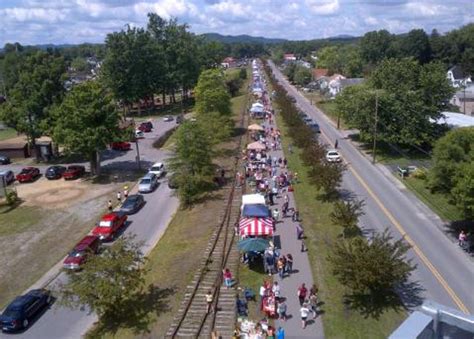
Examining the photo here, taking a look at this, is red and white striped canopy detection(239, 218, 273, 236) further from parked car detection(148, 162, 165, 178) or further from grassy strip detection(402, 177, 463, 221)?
parked car detection(148, 162, 165, 178)

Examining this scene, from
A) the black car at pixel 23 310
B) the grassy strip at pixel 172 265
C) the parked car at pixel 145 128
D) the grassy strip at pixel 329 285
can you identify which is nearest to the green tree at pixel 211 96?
the parked car at pixel 145 128

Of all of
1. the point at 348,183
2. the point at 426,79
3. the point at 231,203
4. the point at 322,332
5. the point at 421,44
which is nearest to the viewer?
the point at 322,332

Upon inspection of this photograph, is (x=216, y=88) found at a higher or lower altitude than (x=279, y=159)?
higher

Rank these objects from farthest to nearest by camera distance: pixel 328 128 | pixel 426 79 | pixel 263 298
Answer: pixel 328 128
pixel 426 79
pixel 263 298

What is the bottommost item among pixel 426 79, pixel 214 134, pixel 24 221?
pixel 24 221

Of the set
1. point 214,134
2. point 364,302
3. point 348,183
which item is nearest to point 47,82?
point 214,134

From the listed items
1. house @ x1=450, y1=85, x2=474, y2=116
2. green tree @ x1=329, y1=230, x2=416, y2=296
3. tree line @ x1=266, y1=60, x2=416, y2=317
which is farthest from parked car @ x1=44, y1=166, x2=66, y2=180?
house @ x1=450, y1=85, x2=474, y2=116

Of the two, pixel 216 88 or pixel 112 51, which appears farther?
pixel 112 51

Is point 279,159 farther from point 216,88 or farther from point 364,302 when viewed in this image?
point 364,302
